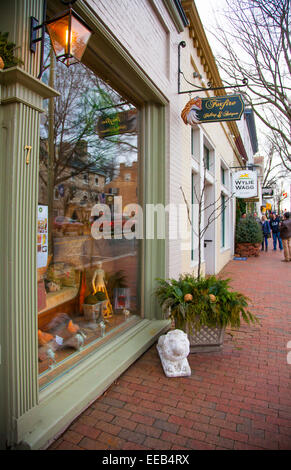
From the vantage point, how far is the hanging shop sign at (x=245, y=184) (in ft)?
40.2

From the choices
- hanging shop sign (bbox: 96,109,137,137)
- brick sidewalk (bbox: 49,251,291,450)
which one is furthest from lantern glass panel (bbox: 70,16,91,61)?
brick sidewalk (bbox: 49,251,291,450)

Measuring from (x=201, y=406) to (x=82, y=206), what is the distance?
2883 mm

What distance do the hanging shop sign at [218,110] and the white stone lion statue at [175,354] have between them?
11.8 feet

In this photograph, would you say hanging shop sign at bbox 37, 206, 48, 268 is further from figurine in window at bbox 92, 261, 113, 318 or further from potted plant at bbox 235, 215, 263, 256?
potted plant at bbox 235, 215, 263, 256

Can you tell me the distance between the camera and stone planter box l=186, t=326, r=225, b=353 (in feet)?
12.6

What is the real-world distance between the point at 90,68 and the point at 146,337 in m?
3.34

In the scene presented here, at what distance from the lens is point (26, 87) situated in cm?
213

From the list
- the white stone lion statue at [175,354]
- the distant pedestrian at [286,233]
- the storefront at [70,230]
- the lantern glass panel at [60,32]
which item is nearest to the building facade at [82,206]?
the storefront at [70,230]

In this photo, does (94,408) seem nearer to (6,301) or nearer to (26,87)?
(6,301)

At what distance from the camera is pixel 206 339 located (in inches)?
153

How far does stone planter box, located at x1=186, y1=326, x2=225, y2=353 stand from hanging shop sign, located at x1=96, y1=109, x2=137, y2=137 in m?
2.94

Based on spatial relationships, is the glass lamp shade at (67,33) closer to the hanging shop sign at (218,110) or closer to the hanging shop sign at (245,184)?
the hanging shop sign at (218,110)

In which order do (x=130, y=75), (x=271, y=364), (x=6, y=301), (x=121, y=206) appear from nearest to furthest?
(x=6, y=301)
(x=271, y=364)
(x=130, y=75)
(x=121, y=206)

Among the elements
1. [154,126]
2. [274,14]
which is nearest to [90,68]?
[154,126]
